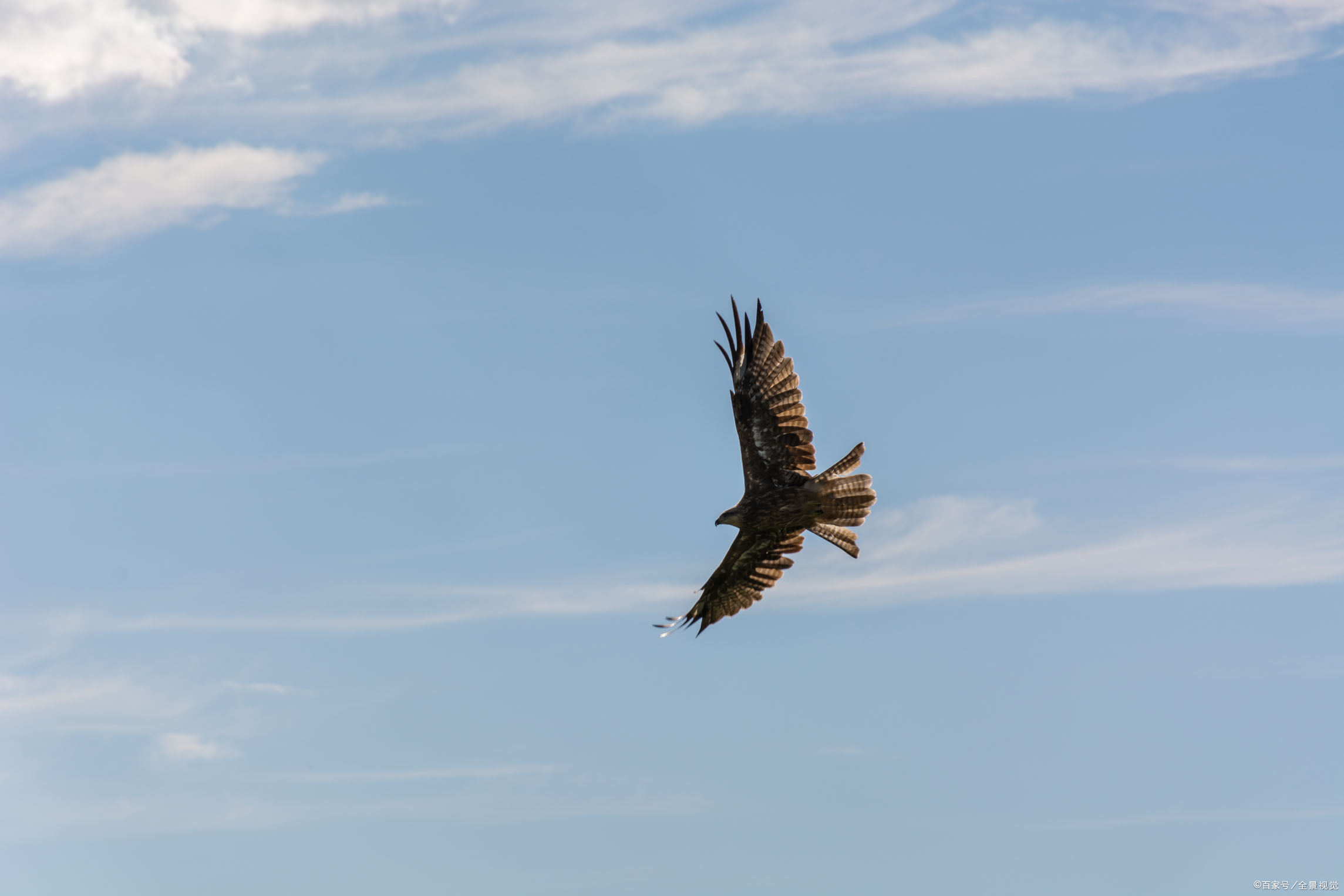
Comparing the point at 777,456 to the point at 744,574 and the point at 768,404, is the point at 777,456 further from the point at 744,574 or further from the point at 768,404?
the point at 744,574

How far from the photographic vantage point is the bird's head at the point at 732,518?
27.6m

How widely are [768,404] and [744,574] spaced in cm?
496

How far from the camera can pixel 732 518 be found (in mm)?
27672

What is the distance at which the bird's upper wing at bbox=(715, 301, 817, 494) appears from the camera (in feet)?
88.0

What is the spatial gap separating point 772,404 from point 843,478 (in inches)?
76.2

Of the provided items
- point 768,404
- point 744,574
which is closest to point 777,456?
point 768,404

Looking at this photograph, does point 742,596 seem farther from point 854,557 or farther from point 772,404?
point 772,404

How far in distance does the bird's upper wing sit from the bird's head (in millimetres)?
1140

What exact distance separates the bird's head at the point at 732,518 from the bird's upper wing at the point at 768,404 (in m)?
1.14

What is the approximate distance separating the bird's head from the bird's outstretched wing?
1.19 m

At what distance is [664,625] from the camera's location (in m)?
30.0

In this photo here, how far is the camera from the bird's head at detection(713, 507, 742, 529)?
2756 cm

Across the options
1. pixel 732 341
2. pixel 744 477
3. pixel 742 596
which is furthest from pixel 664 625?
pixel 732 341

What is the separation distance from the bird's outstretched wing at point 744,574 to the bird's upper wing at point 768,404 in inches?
98.1
